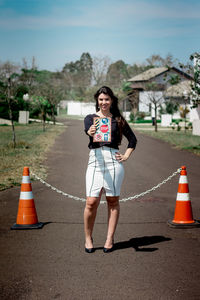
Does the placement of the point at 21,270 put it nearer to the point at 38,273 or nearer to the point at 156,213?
the point at 38,273

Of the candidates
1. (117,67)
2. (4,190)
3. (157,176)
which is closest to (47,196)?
(4,190)

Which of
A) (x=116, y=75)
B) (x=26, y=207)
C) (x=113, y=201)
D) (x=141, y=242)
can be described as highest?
(x=116, y=75)

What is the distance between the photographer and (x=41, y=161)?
41.9 ft

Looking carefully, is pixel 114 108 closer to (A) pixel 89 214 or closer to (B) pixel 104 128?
(B) pixel 104 128

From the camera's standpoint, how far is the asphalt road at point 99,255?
3.51 meters

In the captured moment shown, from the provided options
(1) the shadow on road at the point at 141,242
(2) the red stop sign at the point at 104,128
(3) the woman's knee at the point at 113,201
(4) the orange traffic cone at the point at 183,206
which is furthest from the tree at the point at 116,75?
(2) the red stop sign at the point at 104,128

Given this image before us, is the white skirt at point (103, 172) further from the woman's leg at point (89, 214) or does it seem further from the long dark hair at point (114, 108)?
the long dark hair at point (114, 108)

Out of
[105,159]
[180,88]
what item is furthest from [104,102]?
[180,88]

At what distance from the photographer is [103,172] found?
4352 millimetres

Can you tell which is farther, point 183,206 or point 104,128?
point 183,206

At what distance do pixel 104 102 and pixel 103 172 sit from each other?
76 centimetres

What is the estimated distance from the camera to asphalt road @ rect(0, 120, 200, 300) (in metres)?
3.51

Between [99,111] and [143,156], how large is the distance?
10.8m

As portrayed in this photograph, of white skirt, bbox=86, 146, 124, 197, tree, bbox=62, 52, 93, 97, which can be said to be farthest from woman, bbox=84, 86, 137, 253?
tree, bbox=62, 52, 93, 97
